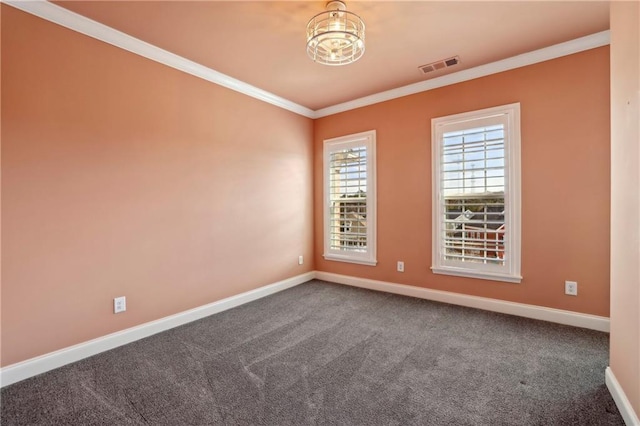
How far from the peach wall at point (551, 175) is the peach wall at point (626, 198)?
1.15 metres

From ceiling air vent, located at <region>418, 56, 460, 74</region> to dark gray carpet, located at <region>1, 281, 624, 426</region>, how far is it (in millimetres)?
2672

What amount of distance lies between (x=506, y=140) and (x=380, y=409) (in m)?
2.83

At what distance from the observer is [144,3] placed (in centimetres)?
219

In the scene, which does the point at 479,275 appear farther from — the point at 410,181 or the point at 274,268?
the point at 274,268

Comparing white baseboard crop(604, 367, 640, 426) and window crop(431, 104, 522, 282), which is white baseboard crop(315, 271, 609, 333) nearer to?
window crop(431, 104, 522, 282)

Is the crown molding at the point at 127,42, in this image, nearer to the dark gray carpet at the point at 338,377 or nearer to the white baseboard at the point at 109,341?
the white baseboard at the point at 109,341

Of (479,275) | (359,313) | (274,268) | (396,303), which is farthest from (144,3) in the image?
(479,275)

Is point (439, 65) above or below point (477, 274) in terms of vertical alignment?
above

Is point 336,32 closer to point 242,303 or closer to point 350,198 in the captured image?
point 350,198

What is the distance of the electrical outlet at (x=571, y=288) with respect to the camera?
2.84 metres

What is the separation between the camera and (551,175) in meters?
2.92

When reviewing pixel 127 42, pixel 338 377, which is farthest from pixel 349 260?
pixel 127 42

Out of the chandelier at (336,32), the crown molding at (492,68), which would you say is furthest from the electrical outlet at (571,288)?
the chandelier at (336,32)

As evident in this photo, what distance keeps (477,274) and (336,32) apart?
2833 millimetres
